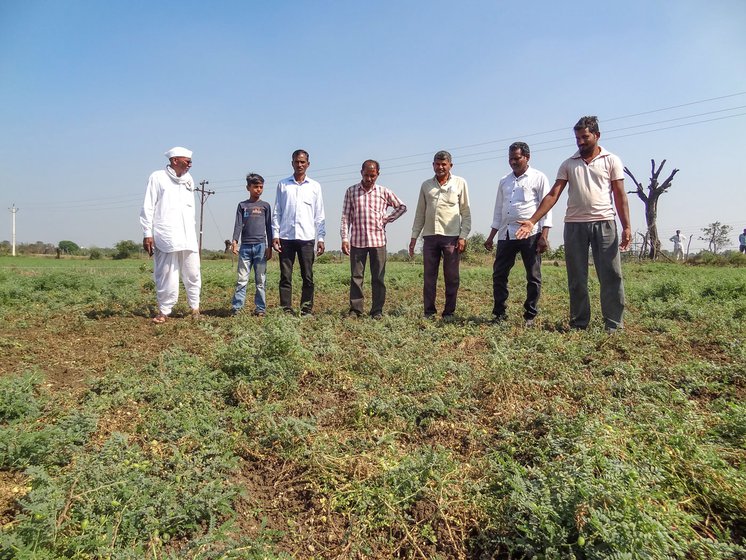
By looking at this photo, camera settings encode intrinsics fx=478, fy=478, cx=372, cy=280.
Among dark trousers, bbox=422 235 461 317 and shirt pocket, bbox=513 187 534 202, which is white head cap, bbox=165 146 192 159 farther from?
shirt pocket, bbox=513 187 534 202

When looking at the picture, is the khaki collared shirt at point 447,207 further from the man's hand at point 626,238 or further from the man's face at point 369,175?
the man's hand at point 626,238

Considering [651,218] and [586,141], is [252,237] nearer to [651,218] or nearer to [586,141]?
[586,141]

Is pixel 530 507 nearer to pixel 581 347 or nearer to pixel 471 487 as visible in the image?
pixel 471 487

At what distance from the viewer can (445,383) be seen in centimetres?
326

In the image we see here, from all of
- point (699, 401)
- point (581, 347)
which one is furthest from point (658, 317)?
point (699, 401)

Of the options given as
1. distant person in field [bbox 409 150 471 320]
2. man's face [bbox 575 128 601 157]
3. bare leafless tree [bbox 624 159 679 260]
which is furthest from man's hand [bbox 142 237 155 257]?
bare leafless tree [bbox 624 159 679 260]

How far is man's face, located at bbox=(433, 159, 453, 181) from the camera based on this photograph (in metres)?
5.36

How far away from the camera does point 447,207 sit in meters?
5.46

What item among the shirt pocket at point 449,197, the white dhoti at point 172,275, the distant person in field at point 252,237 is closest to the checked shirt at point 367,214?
the shirt pocket at point 449,197

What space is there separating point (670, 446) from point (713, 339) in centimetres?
263

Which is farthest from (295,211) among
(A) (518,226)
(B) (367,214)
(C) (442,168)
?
(A) (518,226)

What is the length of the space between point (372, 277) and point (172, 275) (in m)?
2.32

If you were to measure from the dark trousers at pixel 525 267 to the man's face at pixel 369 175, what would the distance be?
1.66 meters

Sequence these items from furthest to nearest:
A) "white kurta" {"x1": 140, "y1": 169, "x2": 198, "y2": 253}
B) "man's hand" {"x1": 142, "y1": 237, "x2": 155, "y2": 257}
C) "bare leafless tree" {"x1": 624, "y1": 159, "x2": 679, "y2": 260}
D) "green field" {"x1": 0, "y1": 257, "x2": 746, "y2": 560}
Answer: "bare leafless tree" {"x1": 624, "y1": 159, "x2": 679, "y2": 260}, "white kurta" {"x1": 140, "y1": 169, "x2": 198, "y2": 253}, "man's hand" {"x1": 142, "y1": 237, "x2": 155, "y2": 257}, "green field" {"x1": 0, "y1": 257, "x2": 746, "y2": 560}
